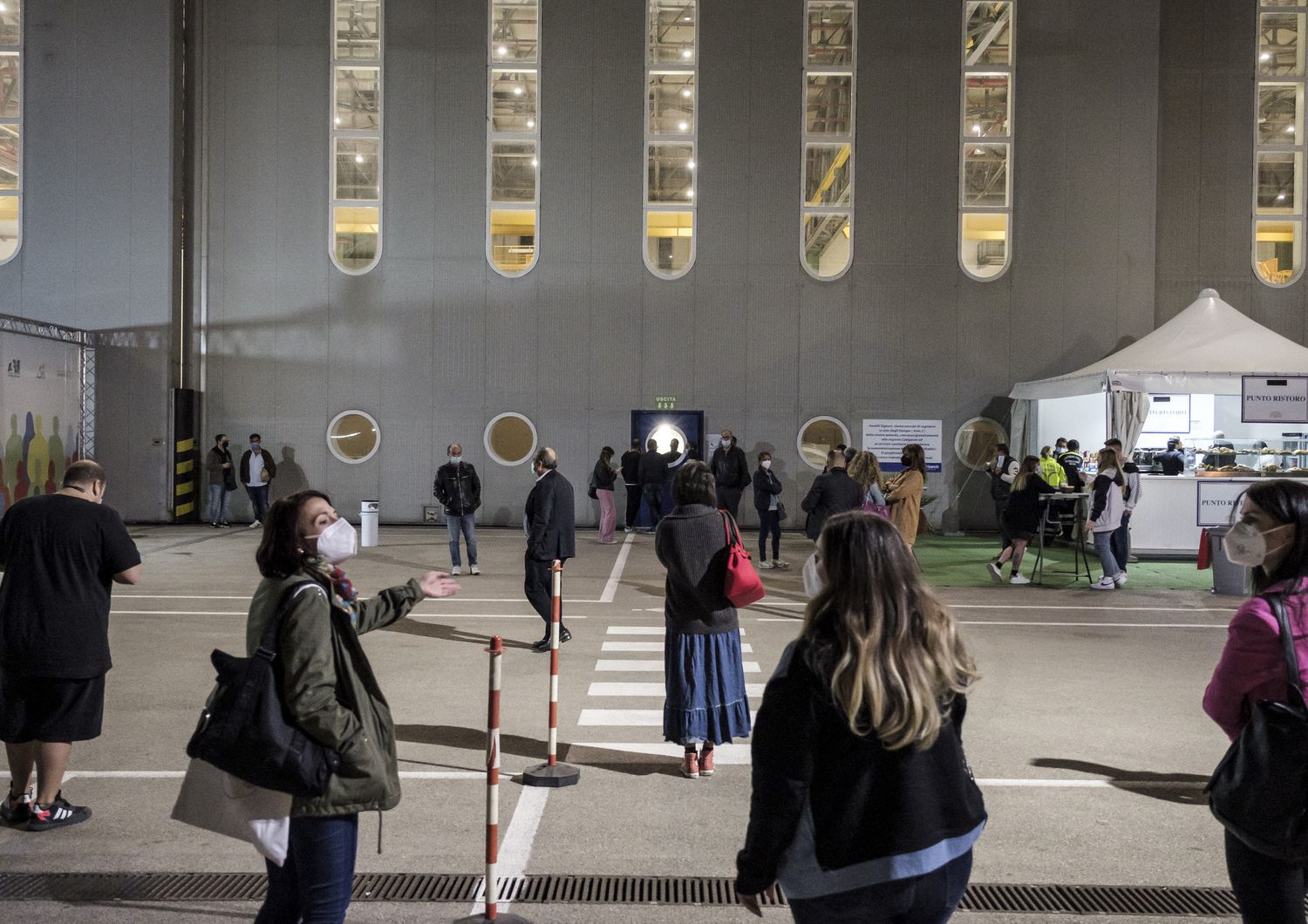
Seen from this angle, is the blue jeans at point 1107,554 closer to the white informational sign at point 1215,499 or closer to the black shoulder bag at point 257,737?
the white informational sign at point 1215,499

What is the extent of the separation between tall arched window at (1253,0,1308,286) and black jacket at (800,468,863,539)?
16.0 metres

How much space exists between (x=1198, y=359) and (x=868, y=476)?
347 inches

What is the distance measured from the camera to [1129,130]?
23.0 metres

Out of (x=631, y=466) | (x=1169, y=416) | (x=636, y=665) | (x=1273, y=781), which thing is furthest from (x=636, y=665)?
(x=1169, y=416)

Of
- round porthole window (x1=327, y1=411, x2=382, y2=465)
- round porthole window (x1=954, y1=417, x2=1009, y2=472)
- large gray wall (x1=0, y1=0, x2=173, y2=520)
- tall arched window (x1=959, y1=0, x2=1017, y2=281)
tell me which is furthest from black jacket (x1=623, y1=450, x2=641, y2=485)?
large gray wall (x1=0, y1=0, x2=173, y2=520)

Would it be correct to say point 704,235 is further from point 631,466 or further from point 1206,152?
point 1206,152

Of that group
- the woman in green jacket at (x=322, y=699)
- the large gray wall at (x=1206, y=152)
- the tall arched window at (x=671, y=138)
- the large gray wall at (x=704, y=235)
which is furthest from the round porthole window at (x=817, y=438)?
the woman in green jacket at (x=322, y=699)

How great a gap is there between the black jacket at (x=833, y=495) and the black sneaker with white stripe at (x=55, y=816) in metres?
8.48

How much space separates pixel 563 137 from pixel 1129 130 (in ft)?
40.2

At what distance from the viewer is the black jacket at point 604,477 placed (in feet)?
69.5

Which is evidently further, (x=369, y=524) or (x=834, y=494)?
(x=369, y=524)

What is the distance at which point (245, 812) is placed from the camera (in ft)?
10.9

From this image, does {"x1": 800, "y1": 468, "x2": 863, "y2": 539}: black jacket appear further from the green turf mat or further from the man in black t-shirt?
the man in black t-shirt

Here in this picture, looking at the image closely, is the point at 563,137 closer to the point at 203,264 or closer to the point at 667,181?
the point at 667,181
